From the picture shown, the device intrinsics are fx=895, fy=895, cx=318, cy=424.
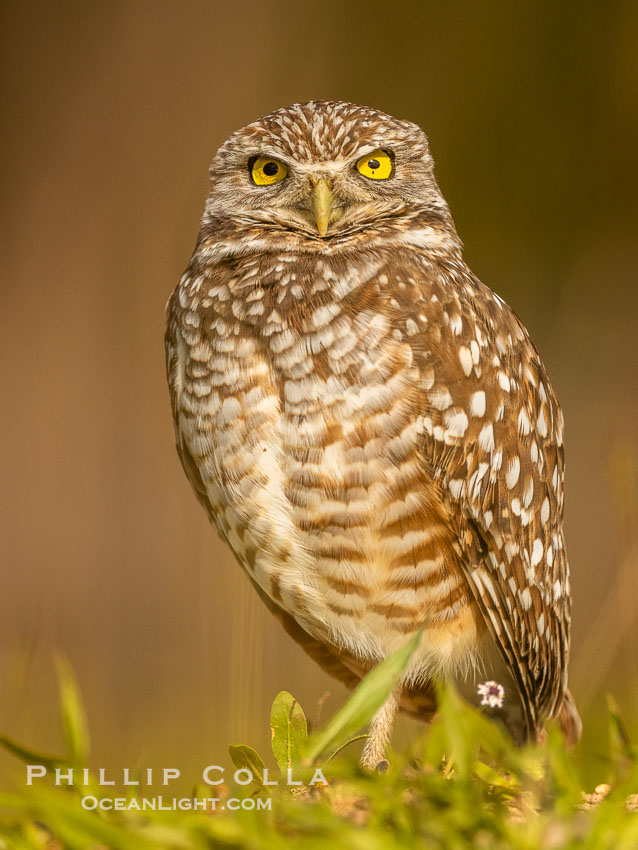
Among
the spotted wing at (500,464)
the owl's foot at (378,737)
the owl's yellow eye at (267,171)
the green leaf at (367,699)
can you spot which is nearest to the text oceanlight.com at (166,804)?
the green leaf at (367,699)

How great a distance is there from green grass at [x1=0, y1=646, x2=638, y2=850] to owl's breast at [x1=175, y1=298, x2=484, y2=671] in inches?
17.1

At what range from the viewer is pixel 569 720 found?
2.30 metres

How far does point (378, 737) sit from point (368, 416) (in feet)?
2.36

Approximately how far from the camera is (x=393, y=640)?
77.2 inches

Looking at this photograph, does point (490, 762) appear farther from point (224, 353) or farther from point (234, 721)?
point (224, 353)

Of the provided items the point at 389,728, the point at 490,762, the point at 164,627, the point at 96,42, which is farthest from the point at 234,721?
the point at 96,42

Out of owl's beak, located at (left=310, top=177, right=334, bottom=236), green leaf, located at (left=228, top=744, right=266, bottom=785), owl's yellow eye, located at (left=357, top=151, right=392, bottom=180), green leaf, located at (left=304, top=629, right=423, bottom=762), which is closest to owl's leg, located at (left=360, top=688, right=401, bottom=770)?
green leaf, located at (left=228, top=744, right=266, bottom=785)

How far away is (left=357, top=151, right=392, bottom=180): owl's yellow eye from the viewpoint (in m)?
2.11

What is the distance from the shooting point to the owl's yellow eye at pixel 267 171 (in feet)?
6.95

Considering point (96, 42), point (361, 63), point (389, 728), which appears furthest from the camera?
point (361, 63)

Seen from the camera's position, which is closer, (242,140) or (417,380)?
(417,380)

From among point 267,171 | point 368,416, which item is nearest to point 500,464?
point 368,416

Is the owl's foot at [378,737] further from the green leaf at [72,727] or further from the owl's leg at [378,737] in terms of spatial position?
the green leaf at [72,727]

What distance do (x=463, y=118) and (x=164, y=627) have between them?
10.1 ft
